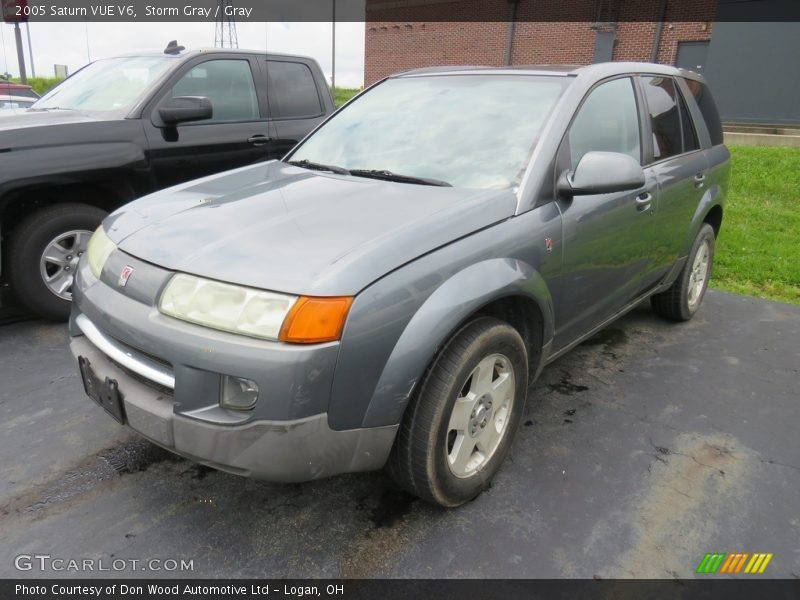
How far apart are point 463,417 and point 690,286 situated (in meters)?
2.91

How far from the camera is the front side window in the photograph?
2.88 metres

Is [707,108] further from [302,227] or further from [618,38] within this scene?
[618,38]

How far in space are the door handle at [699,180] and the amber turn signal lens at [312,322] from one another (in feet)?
9.99

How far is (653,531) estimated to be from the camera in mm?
2359

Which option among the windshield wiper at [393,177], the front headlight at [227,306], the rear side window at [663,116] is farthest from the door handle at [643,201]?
the front headlight at [227,306]

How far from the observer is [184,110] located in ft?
14.0

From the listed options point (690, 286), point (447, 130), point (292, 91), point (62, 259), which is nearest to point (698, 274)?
point (690, 286)

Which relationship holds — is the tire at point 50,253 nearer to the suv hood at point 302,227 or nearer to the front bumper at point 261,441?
the suv hood at point 302,227

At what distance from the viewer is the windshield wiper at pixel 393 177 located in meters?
2.63

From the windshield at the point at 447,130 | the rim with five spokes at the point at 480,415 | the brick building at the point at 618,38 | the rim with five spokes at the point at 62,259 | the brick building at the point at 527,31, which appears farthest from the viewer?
the brick building at the point at 527,31

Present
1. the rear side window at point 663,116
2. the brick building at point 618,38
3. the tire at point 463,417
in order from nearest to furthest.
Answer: the tire at point 463,417 < the rear side window at point 663,116 < the brick building at point 618,38

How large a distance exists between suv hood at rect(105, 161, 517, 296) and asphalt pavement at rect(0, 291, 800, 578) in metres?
1.01

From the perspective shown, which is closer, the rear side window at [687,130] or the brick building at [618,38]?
the rear side window at [687,130]
